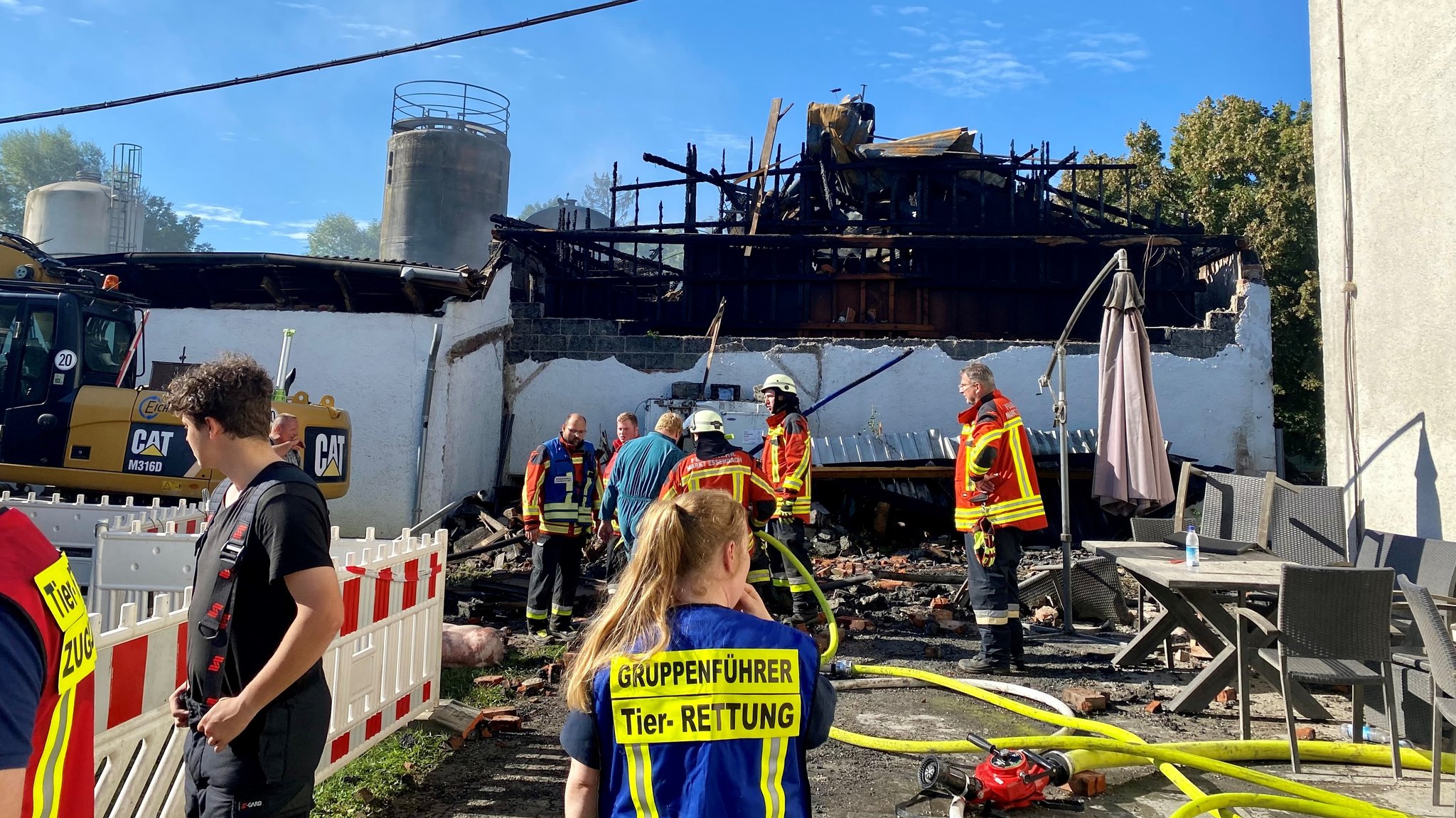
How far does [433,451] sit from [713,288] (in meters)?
5.90

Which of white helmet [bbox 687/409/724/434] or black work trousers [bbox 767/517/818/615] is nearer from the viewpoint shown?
white helmet [bbox 687/409/724/434]

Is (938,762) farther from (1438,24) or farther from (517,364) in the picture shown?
(517,364)

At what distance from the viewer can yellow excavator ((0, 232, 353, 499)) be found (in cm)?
830

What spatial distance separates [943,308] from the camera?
1634cm

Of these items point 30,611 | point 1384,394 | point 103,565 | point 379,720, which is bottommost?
point 379,720

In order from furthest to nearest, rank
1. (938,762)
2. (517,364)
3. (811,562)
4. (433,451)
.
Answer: (517,364) < (433,451) < (811,562) < (938,762)

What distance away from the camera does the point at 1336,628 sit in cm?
452

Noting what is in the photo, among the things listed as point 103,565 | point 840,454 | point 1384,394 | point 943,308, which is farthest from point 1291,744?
point 943,308

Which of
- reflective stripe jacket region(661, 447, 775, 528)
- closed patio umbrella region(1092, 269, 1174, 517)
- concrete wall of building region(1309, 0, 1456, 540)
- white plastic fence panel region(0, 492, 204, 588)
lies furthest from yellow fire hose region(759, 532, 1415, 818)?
white plastic fence panel region(0, 492, 204, 588)

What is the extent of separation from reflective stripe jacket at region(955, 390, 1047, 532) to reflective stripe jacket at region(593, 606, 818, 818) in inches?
186

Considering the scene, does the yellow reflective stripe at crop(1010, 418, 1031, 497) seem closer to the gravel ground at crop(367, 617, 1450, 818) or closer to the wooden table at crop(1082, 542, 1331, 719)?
the wooden table at crop(1082, 542, 1331, 719)

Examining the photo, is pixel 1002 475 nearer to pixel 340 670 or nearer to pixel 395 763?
pixel 395 763

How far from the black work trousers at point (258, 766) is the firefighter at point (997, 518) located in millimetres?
4745

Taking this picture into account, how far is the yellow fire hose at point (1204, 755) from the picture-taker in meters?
3.36
